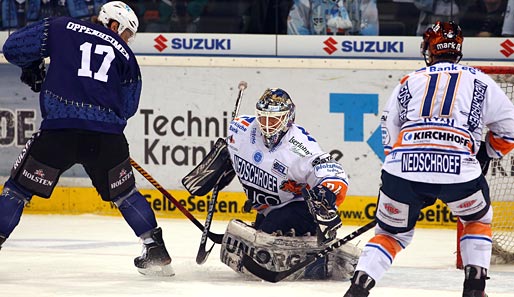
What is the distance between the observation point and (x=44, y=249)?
673cm

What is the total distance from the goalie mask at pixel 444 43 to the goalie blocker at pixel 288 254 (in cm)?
120

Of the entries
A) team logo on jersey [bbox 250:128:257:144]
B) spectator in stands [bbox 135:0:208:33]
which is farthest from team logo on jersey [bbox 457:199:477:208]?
spectator in stands [bbox 135:0:208:33]

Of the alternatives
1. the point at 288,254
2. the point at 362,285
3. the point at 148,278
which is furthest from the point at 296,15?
the point at 362,285

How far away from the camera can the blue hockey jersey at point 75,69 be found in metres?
5.48

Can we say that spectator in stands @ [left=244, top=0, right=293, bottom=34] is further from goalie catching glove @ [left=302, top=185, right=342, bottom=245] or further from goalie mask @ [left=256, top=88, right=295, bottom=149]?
goalie catching glove @ [left=302, top=185, right=342, bottom=245]

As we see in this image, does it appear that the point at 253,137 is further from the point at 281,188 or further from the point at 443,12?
the point at 443,12

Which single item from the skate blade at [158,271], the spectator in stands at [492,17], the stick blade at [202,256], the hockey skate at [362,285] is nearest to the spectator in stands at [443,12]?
the spectator in stands at [492,17]

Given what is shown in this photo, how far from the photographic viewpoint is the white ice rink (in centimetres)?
532

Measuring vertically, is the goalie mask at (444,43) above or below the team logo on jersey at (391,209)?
above

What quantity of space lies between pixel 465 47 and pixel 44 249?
9.86 feet

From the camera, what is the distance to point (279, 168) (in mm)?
5719

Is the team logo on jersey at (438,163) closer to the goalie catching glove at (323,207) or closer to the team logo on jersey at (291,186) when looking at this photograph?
the goalie catching glove at (323,207)

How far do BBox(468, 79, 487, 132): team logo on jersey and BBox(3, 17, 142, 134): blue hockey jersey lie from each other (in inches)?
66.3

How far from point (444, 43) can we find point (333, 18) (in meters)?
3.45
